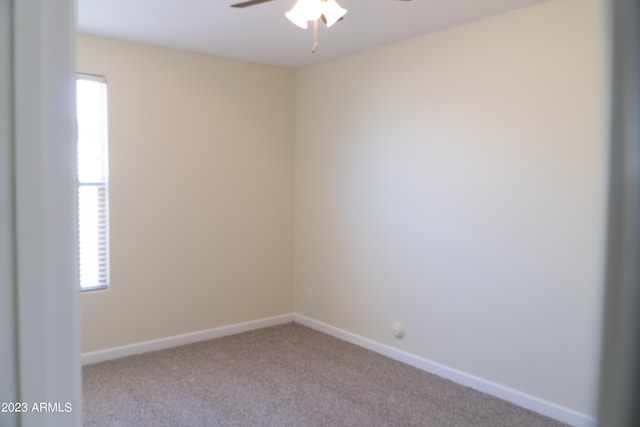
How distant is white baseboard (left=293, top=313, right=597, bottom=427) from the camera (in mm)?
2881

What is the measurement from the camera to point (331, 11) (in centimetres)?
233

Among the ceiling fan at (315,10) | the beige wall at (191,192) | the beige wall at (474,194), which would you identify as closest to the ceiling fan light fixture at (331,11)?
the ceiling fan at (315,10)

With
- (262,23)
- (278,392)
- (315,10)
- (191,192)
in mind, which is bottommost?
(278,392)

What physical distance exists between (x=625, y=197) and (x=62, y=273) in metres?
0.45

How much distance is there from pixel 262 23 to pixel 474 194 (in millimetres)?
1828

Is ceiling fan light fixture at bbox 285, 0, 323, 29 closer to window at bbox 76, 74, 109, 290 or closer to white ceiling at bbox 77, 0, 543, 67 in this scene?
white ceiling at bbox 77, 0, 543, 67

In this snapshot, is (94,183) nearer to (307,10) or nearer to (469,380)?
(307,10)

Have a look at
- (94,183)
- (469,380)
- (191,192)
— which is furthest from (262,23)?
(469,380)

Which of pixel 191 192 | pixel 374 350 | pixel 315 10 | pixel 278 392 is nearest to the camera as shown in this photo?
pixel 315 10

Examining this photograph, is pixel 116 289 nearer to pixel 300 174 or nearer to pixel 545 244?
pixel 300 174

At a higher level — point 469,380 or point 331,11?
point 331,11

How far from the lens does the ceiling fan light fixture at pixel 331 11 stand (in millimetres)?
2296

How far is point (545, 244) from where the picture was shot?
2.95m

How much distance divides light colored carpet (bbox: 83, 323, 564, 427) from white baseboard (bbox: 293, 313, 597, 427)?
5 cm
